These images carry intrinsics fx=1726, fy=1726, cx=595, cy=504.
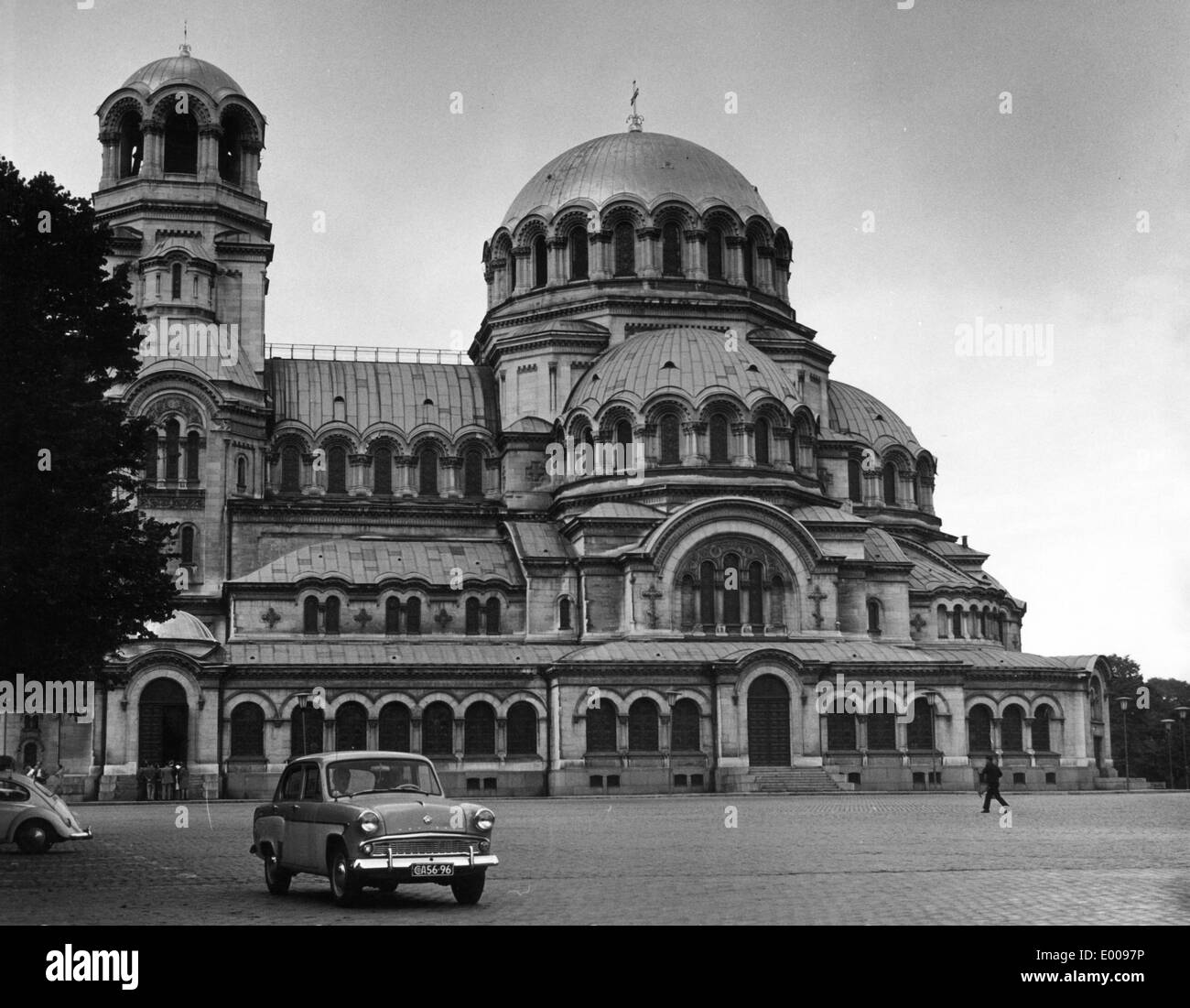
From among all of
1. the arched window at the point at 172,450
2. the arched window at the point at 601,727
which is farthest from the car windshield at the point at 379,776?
the arched window at the point at 172,450

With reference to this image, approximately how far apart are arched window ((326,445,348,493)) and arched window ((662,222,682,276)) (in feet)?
57.1

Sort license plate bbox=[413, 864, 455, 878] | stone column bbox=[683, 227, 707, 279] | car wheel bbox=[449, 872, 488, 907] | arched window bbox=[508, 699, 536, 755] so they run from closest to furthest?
license plate bbox=[413, 864, 455, 878], car wheel bbox=[449, 872, 488, 907], arched window bbox=[508, 699, 536, 755], stone column bbox=[683, 227, 707, 279]

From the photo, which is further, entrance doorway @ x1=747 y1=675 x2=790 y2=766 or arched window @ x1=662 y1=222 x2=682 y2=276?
arched window @ x1=662 y1=222 x2=682 y2=276

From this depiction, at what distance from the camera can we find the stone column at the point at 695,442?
240 feet

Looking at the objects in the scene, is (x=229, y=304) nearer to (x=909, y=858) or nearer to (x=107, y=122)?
(x=107, y=122)

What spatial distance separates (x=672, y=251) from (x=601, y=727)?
2557cm

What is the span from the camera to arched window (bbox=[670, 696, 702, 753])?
67750 mm

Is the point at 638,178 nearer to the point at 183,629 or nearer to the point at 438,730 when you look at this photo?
the point at 438,730

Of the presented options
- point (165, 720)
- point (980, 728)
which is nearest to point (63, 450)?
point (165, 720)

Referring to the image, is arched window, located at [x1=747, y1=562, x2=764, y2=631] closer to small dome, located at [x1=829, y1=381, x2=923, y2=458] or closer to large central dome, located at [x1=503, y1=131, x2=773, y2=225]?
small dome, located at [x1=829, y1=381, x2=923, y2=458]

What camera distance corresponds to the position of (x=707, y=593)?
71.3 meters

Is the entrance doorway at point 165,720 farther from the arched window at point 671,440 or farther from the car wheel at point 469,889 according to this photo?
the car wheel at point 469,889

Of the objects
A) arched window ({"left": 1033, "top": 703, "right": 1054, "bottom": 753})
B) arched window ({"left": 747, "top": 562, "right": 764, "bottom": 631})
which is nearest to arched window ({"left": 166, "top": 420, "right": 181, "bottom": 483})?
arched window ({"left": 747, "top": 562, "right": 764, "bottom": 631})
